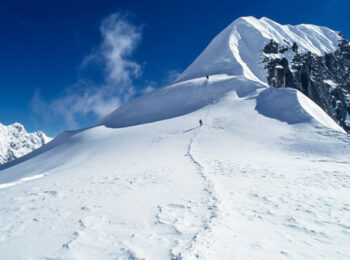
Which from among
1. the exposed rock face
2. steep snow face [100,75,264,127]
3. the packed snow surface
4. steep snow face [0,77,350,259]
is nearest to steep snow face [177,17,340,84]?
the exposed rock face

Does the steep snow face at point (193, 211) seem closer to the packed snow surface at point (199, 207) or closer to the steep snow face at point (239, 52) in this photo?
the packed snow surface at point (199, 207)

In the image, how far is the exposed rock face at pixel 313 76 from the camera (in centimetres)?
7056

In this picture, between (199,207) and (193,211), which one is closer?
(193,211)

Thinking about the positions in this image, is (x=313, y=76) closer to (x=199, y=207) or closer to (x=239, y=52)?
(x=239, y=52)

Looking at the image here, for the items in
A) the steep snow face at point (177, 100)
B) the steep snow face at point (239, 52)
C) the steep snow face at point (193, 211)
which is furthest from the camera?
the steep snow face at point (239, 52)

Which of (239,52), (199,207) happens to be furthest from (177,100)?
(239,52)

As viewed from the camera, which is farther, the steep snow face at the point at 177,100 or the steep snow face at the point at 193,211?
the steep snow face at the point at 177,100

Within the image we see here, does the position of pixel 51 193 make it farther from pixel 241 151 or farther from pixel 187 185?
pixel 241 151

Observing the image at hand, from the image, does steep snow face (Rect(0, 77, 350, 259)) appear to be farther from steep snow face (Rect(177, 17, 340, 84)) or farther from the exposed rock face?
the exposed rock face

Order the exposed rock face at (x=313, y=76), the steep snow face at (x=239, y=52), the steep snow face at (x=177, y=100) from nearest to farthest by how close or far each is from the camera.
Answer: the steep snow face at (x=177, y=100) → the steep snow face at (x=239, y=52) → the exposed rock face at (x=313, y=76)

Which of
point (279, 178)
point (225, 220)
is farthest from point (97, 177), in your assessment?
point (279, 178)

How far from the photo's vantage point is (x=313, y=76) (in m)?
80.4

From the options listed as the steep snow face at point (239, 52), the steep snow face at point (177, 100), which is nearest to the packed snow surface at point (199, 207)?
the steep snow face at point (177, 100)

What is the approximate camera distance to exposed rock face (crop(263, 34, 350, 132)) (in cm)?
7056
